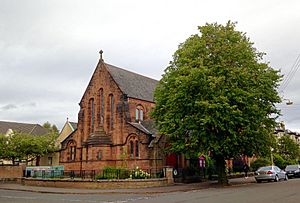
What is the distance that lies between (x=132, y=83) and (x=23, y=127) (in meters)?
39.9

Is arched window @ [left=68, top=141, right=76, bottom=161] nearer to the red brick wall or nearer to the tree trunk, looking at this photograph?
the red brick wall

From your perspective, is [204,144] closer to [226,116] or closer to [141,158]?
[226,116]

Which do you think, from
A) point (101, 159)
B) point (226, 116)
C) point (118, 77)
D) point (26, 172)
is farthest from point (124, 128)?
point (226, 116)

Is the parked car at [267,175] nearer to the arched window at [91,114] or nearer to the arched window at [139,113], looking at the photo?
the arched window at [139,113]

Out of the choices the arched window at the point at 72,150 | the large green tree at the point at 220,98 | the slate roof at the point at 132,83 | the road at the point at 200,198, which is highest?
the slate roof at the point at 132,83

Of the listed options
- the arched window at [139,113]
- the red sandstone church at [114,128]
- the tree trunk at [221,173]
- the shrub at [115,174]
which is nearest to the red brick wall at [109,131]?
the red sandstone church at [114,128]

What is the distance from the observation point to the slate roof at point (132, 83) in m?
41.1

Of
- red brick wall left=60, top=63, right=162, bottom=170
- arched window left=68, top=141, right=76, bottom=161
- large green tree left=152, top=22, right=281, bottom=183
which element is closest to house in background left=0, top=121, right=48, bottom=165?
arched window left=68, top=141, right=76, bottom=161

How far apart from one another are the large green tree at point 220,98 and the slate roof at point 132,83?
12919mm

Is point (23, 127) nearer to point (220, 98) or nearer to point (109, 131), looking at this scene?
point (109, 131)

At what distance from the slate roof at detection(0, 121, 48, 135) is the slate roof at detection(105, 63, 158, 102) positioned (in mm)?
31678

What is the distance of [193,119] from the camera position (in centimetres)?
2602

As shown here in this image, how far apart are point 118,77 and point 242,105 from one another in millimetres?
20203

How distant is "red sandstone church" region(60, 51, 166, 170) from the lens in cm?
3581
